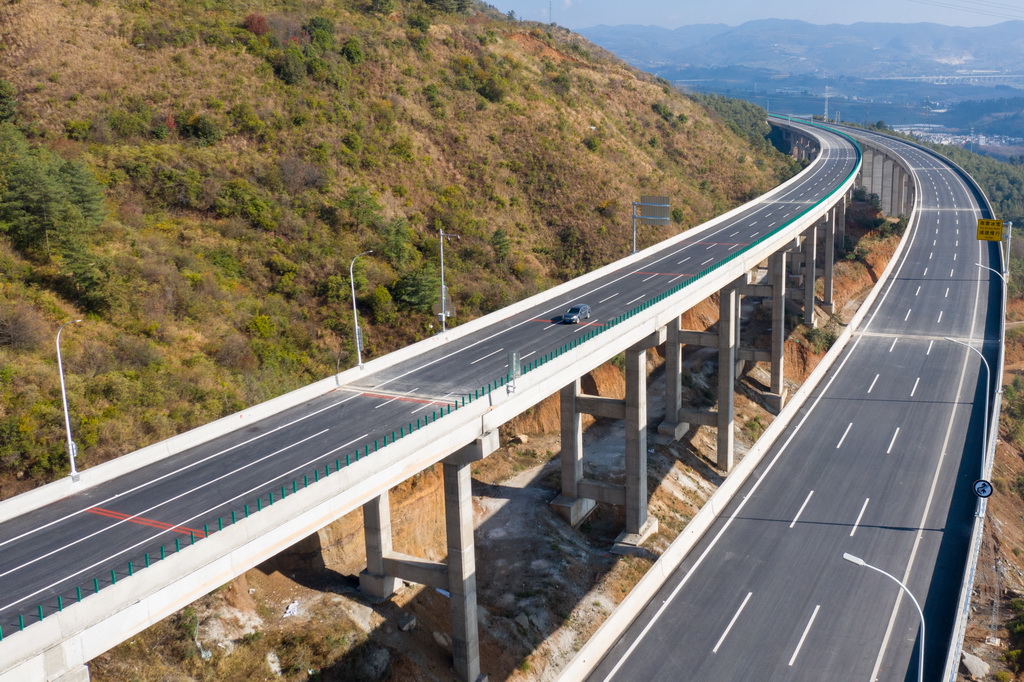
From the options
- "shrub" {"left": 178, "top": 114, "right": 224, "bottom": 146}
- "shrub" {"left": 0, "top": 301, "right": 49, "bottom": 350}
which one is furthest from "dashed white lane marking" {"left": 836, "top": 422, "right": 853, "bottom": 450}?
"shrub" {"left": 178, "top": 114, "right": 224, "bottom": 146}

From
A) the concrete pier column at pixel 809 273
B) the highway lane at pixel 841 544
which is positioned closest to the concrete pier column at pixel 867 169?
the concrete pier column at pixel 809 273

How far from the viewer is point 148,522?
23.0 m

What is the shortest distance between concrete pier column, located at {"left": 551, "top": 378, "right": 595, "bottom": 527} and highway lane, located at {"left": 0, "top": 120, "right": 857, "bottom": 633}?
13.2ft

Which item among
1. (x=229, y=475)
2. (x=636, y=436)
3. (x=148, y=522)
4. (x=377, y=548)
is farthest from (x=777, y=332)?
(x=148, y=522)

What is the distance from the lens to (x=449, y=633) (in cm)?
3316

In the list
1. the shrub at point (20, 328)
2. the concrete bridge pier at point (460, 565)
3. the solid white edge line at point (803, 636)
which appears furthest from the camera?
the shrub at point (20, 328)

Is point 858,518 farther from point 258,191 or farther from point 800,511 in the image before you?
point 258,191

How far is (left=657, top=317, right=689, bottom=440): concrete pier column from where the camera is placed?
5250cm

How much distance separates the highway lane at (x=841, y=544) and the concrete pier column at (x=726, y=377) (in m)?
3.26

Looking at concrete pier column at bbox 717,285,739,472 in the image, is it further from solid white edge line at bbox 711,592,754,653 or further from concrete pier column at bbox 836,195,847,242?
concrete pier column at bbox 836,195,847,242

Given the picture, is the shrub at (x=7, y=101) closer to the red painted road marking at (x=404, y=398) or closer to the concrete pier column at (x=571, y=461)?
the red painted road marking at (x=404, y=398)

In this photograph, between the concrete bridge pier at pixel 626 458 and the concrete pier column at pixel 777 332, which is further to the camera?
the concrete pier column at pixel 777 332

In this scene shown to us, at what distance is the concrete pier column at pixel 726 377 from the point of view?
50.4 m

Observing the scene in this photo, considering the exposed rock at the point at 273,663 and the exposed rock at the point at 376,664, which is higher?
the exposed rock at the point at 273,663
